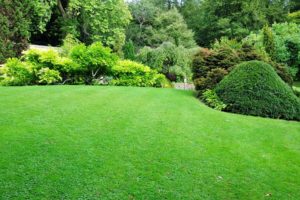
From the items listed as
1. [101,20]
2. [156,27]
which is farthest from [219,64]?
[156,27]

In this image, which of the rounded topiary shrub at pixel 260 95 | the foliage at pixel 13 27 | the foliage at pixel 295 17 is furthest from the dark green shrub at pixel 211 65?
the foliage at pixel 295 17

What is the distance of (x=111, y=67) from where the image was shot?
9883 mm

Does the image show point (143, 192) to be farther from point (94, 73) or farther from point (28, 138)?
point (94, 73)

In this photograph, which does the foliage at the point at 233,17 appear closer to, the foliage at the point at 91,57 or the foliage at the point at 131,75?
the foliage at the point at 131,75

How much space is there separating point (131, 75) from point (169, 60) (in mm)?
7902

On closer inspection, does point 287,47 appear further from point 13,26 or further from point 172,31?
point 13,26

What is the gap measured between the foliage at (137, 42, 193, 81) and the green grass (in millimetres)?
11718

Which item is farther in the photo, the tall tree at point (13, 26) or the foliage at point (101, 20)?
the foliage at point (101, 20)

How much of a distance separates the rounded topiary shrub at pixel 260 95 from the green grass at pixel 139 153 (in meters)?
0.45

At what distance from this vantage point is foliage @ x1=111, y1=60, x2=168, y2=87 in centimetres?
997

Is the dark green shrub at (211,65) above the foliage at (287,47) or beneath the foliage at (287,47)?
beneath

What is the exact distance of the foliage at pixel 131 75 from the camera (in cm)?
997

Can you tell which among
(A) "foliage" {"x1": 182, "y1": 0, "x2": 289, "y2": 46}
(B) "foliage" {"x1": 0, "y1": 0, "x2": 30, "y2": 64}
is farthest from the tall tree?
(A) "foliage" {"x1": 182, "y1": 0, "x2": 289, "y2": 46}

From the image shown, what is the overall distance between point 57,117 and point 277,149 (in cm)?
351
